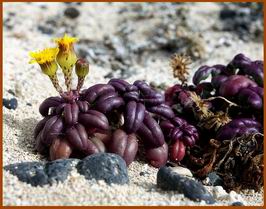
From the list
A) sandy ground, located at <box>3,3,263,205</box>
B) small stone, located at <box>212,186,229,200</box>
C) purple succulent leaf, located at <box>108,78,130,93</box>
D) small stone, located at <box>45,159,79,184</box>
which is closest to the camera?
sandy ground, located at <box>3,3,263,205</box>

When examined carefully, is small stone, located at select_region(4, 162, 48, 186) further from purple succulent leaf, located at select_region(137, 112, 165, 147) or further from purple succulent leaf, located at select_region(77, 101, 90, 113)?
purple succulent leaf, located at select_region(137, 112, 165, 147)

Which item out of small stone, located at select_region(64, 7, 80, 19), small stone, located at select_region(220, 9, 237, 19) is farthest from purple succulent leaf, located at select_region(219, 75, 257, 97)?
small stone, located at select_region(64, 7, 80, 19)

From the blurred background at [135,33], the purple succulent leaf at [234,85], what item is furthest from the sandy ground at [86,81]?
the purple succulent leaf at [234,85]

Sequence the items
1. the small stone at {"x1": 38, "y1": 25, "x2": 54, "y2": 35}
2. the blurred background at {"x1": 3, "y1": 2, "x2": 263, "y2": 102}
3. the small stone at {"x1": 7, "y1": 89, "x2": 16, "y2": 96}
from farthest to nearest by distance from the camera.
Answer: the small stone at {"x1": 38, "y1": 25, "x2": 54, "y2": 35}, the blurred background at {"x1": 3, "y1": 2, "x2": 263, "y2": 102}, the small stone at {"x1": 7, "y1": 89, "x2": 16, "y2": 96}

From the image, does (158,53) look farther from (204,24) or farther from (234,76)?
(234,76)

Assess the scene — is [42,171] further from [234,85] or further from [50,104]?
[234,85]

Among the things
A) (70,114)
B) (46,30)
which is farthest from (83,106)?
(46,30)

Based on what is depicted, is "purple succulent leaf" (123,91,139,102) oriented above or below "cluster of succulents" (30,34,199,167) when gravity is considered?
above

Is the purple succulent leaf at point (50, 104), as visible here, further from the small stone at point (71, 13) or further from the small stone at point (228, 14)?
the small stone at point (228, 14)
